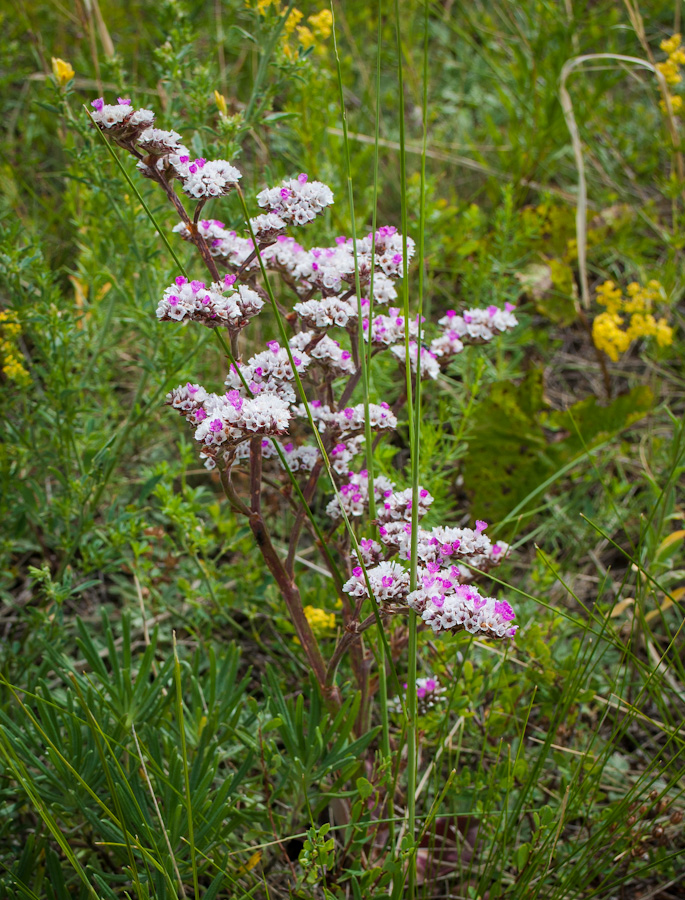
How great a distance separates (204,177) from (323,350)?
37 cm

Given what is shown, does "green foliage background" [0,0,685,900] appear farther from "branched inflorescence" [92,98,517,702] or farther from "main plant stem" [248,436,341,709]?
"branched inflorescence" [92,98,517,702]

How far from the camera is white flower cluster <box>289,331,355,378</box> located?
1.43 metres

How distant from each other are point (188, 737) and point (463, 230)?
7.07 feet

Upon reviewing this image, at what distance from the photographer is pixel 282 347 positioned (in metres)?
1.43

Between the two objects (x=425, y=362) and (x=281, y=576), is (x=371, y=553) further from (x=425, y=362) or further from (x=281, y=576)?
(x=425, y=362)

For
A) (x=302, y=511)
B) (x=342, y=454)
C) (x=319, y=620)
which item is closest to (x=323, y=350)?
(x=342, y=454)

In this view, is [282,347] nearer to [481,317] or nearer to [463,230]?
[481,317]

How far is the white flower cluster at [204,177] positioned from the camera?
1.31 metres

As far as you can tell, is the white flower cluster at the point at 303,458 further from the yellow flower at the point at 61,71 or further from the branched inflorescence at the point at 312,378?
the yellow flower at the point at 61,71

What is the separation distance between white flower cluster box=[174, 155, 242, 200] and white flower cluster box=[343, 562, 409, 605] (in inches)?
27.3

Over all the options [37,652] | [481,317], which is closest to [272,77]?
[481,317]

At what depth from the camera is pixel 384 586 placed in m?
1.25

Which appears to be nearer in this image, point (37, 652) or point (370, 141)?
point (37, 652)

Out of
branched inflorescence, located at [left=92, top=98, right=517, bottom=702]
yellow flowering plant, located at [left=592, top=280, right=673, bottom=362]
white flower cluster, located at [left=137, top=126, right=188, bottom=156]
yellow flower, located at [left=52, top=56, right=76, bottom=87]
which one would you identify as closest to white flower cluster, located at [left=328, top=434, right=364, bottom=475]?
branched inflorescence, located at [left=92, top=98, right=517, bottom=702]
